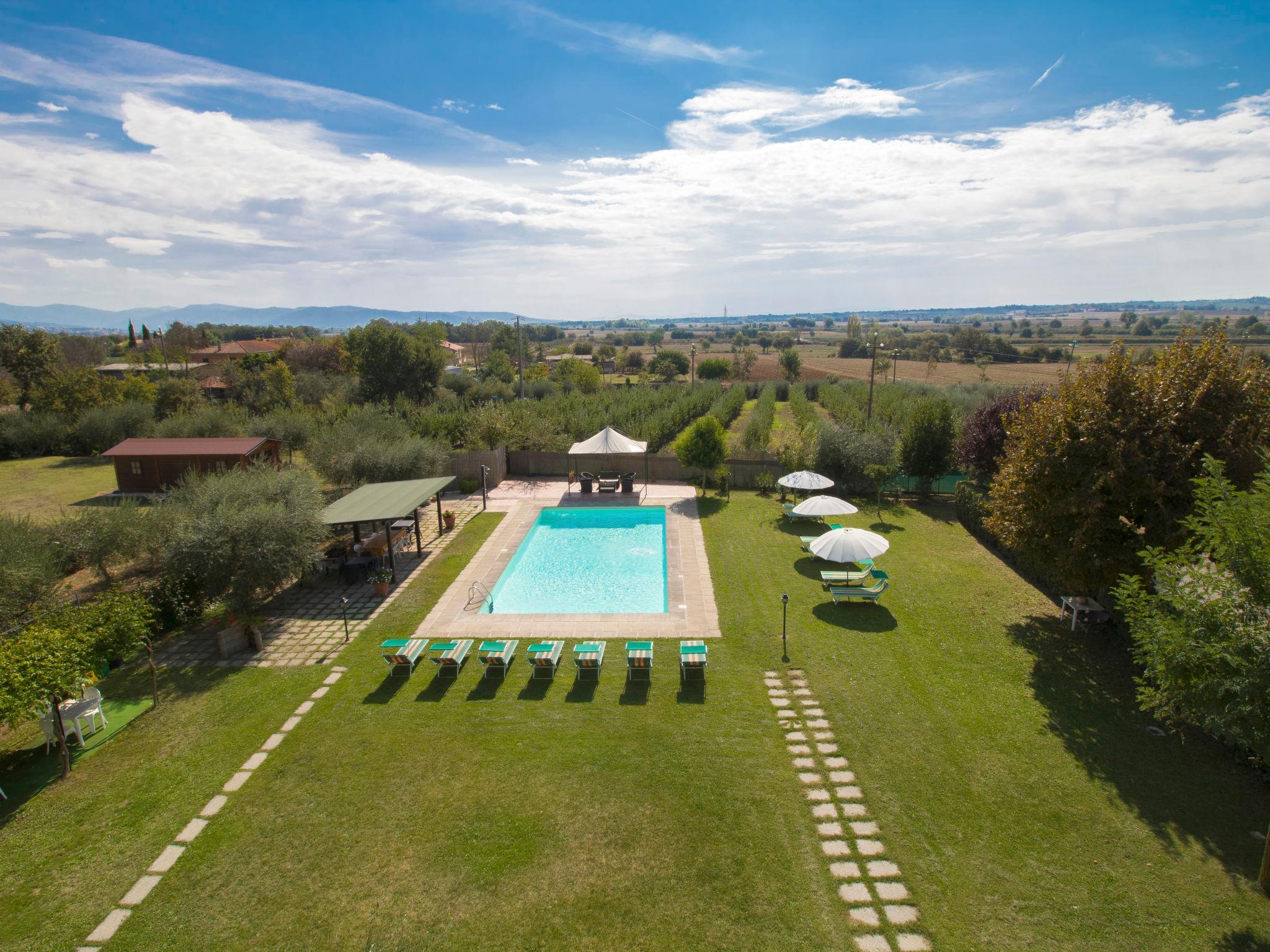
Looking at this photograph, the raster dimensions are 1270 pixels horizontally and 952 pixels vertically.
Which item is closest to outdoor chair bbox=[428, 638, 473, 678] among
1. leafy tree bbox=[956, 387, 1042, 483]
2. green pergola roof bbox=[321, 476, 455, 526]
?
green pergola roof bbox=[321, 476, 455, 526]

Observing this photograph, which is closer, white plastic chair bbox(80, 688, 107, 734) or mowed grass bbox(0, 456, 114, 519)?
white plastic chair bbox(80, 688, 107, 734)

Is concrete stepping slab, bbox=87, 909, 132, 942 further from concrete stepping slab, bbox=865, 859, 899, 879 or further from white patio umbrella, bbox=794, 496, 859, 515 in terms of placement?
white patio umbrella, bbox=794, 496, 859, 515

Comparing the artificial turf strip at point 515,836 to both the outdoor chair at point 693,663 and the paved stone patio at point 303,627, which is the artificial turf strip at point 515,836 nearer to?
the outdoor chair at point 693,663

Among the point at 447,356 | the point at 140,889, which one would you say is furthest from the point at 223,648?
the point at 447,356

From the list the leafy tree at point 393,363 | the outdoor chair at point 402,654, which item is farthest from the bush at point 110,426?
the outdoor chair at point 402,654

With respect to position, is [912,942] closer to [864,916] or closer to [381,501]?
[864,916]
